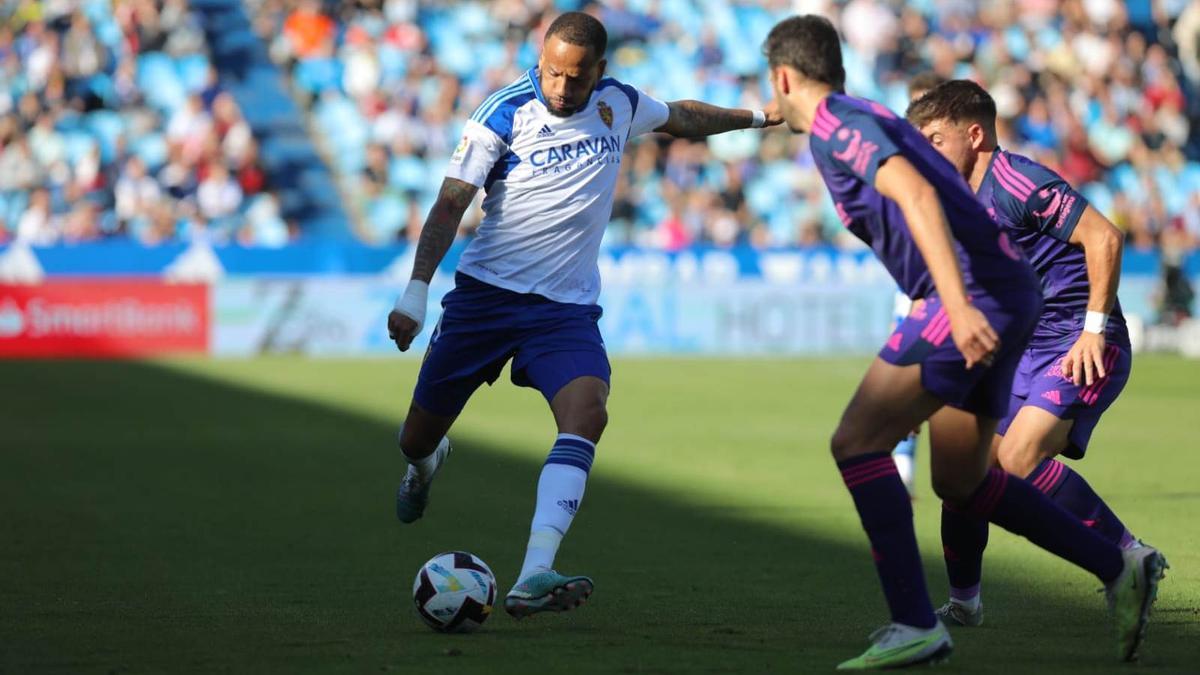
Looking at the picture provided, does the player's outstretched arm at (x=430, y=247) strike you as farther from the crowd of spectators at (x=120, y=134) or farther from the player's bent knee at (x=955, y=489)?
the crowd of spectators at (x=120, y=134)

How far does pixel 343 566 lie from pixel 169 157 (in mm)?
17600

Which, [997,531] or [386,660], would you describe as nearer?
[386,660]

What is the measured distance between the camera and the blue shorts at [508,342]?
23.9ft

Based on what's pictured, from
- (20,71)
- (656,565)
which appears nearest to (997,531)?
(656,565)

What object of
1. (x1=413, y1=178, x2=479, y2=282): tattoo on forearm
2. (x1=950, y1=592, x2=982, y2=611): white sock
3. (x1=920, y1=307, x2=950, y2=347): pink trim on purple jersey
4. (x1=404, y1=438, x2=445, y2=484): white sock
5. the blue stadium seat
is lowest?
(x1=950, y1=592, x2=982, y2=611): white sock

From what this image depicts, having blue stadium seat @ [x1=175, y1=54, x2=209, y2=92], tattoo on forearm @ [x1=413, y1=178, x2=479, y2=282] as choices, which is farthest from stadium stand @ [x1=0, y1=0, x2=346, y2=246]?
tattoo on forearm @ [x1=413, y1=178, x2=479, y2=282]

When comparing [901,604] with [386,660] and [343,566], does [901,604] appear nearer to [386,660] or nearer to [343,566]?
[386,660]

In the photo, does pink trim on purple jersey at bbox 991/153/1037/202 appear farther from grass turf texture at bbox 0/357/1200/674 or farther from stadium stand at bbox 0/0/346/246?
stadium stand at bbox 0/0/346/246

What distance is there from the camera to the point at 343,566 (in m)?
8.16

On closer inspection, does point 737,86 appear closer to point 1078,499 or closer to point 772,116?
point 772,116

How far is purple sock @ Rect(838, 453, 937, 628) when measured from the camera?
5.66 meters

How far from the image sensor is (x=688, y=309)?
2447cm

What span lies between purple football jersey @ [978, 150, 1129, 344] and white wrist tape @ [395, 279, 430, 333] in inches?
87.2

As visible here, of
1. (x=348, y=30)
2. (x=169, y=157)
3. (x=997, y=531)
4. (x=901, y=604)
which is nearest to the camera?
(x=901, y=604)
